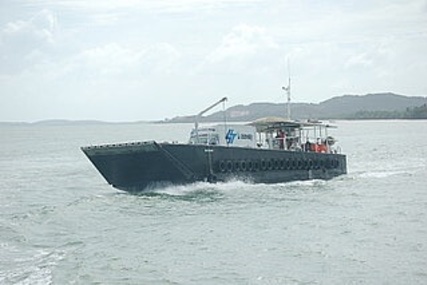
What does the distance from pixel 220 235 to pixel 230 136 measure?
1333 centimetres

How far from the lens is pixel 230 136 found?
119 ft

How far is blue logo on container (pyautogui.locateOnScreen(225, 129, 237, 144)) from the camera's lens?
119 ft

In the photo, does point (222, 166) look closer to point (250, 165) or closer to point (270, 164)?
point (250, 165)

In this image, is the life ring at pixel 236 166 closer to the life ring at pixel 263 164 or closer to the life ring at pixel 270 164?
the life ring at pixel 263 164

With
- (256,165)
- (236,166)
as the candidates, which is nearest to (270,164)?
(256,165)

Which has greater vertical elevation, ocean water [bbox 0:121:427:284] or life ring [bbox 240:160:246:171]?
life ring [bbox 240:160:246:171]

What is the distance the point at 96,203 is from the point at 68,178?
56.1 feet

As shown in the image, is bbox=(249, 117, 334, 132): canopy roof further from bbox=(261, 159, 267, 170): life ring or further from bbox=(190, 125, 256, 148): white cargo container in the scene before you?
bbox=(261, 159, 267, 170): life ring

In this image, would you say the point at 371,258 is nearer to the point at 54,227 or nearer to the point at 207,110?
the point at 54,227

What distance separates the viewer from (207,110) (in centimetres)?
3931

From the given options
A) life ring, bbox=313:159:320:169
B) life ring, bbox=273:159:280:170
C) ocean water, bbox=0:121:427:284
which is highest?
life ring, bbox=273:159:280:170

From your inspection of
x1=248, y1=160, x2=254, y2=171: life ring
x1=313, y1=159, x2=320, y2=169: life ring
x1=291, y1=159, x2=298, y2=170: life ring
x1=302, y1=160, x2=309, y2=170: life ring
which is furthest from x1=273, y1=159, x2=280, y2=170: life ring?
x1=313, y1=159, x2=320, y2=169: life ring

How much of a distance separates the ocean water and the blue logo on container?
2.18 metres

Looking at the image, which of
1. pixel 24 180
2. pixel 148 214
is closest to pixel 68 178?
pixel 24 180
